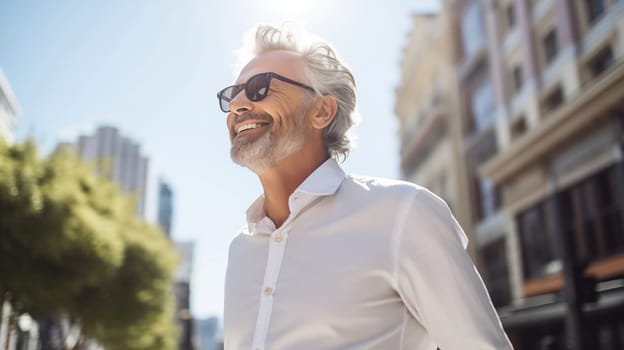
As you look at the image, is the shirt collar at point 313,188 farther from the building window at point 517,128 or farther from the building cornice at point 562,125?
the building window at point 517,128

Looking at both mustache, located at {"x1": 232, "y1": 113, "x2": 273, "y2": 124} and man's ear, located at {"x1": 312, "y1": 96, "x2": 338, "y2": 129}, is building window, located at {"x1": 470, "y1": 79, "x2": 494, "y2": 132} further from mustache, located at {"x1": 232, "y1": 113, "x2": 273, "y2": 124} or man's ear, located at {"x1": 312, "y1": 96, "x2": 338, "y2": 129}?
mustache, located at {"x1": 232, "y1": 113, "x2": 273, "y2": 124}

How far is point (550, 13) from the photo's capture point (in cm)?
1828

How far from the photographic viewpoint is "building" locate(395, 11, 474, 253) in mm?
27500

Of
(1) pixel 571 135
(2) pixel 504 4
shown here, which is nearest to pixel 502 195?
(1) pixel 571 135

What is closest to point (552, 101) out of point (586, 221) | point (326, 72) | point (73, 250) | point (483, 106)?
point (586, 221)

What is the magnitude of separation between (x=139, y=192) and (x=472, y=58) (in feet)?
48.4

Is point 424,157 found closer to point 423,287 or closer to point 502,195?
point 502,195

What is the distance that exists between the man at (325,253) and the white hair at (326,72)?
0.03 m

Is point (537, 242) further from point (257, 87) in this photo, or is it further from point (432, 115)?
point (257, 87)

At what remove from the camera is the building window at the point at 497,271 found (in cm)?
2242

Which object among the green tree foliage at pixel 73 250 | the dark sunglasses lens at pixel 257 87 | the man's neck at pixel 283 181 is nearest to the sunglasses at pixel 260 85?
the dark sunglasses lens at pixel 257 87

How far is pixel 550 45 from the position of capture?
18.8 metres

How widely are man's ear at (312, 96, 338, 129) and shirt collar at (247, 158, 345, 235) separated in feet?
0.56

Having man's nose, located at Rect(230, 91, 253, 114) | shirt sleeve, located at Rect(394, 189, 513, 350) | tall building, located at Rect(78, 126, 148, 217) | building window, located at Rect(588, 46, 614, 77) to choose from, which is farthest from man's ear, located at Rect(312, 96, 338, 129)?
tall building, located at Rect(78, 126, 148, 217)
